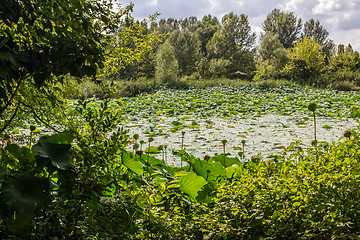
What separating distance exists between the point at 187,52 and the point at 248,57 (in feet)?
15.3

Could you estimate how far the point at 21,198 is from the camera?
700 millimetres

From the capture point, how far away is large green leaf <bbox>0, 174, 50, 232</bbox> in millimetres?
688

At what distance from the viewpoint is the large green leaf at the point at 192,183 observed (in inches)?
47.4

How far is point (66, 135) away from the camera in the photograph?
38.1 inches

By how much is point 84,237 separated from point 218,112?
18.7ft

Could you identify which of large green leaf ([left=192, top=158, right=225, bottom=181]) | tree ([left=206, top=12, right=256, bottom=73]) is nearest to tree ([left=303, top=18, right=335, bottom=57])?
tree ([left=206, top=12, right=256, bottom=73])

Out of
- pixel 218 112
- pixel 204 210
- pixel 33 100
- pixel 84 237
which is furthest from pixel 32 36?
pixel 218 112

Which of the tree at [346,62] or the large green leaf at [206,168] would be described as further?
the tree at [346,62]

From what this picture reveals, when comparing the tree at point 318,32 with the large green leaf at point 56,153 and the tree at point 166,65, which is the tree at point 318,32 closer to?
the tree at point 166,65

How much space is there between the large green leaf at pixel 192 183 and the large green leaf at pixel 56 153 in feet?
1.79

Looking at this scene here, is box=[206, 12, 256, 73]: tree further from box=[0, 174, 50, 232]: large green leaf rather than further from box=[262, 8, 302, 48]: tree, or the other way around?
box=[0, 174, 50, 232]: large green leaf

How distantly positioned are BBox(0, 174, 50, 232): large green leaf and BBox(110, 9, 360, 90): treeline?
884 cm

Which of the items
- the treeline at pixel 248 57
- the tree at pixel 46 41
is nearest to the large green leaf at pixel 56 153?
the tree at pixel 46 41

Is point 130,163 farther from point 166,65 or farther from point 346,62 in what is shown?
point 346,62
